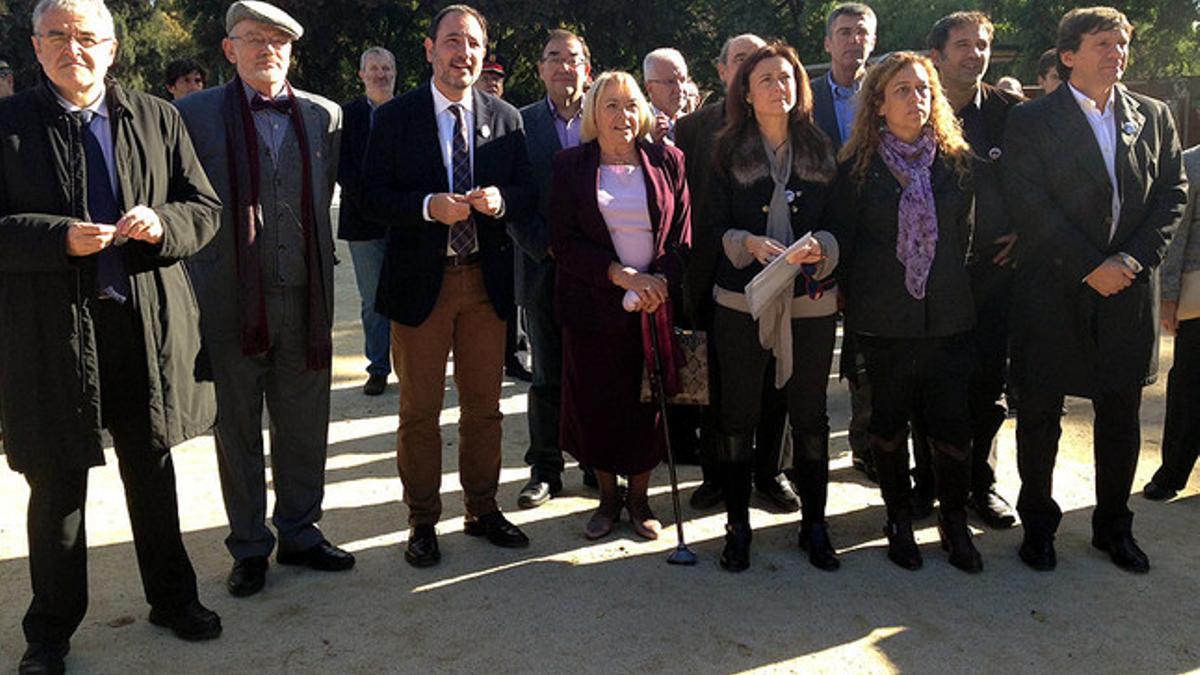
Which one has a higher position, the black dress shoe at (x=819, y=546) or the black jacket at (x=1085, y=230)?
the black jacket at (x=1085, y=230)

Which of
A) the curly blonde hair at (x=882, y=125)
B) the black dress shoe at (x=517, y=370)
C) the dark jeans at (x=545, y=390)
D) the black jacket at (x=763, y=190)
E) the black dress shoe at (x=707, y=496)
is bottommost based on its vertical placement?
the black dress shoe at (x=707, y=496)

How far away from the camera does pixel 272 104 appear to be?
149 inches

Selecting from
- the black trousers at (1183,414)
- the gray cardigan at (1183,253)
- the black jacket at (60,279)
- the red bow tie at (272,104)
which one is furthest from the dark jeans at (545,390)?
the black trousers at (1183,414)

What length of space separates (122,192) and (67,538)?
113cm

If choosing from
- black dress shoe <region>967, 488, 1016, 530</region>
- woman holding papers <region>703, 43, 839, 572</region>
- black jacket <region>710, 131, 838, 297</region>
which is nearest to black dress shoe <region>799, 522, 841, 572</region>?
woman holding papers <region>703, 43, 839, 572</region>

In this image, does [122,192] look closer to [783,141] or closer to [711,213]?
[711,213]

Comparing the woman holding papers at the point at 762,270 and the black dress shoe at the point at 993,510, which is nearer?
the woman holding papers at the point at 762,270

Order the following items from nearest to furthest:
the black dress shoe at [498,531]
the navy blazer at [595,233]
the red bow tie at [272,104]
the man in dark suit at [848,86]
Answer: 1. the red bow tie at [272,104]
2. the navy blazer at [595,233]
3. the black dress shoe at [498,531]
4. the man in dark suit at [848,86]

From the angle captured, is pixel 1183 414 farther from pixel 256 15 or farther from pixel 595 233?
pixel 256 15

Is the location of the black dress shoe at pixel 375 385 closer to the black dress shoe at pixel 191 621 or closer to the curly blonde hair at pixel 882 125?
the black dress shoe at pixel 191 621

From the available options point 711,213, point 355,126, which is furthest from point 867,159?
point 355,126

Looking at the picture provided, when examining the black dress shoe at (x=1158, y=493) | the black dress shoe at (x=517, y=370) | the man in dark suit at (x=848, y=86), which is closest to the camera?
the black dress shoe at (x=1158, y=493)

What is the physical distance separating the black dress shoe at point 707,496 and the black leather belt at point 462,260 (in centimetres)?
161

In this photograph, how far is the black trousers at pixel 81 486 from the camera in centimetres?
323
